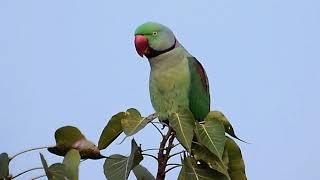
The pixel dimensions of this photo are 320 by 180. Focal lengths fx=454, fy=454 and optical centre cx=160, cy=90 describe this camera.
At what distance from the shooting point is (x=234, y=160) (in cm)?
134

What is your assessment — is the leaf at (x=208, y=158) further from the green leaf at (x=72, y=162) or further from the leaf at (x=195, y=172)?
the green leaf at (x=72, y=162)

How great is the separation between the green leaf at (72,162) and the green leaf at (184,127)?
0.90ft

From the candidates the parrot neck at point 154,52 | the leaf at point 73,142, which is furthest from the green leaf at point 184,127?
the parrot neck at point 154,52

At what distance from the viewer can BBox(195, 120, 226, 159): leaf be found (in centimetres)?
122

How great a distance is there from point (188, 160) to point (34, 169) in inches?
16.8

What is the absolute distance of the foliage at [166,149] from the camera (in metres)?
1.21

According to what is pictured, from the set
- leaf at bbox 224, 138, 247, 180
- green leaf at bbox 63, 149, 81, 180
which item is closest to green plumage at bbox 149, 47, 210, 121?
leaf at bbox 224, 138, 247, 180

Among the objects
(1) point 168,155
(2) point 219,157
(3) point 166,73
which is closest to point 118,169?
(1) point 168,155

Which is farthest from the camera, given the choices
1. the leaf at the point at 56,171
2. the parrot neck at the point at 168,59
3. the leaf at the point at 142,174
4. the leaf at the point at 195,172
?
the parrot neck at the point at 168,59

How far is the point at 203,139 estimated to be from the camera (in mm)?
1263

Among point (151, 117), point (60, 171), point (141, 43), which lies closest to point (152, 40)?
point (141, 43)

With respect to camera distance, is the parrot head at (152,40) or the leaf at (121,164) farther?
the parrot head at (152,40)

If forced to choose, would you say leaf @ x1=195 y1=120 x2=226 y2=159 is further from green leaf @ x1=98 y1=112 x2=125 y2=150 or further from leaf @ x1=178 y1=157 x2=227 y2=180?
green leaf @ x1=98 y1=112 x2=125 y2=150

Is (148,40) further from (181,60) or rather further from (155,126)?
(155,126)
